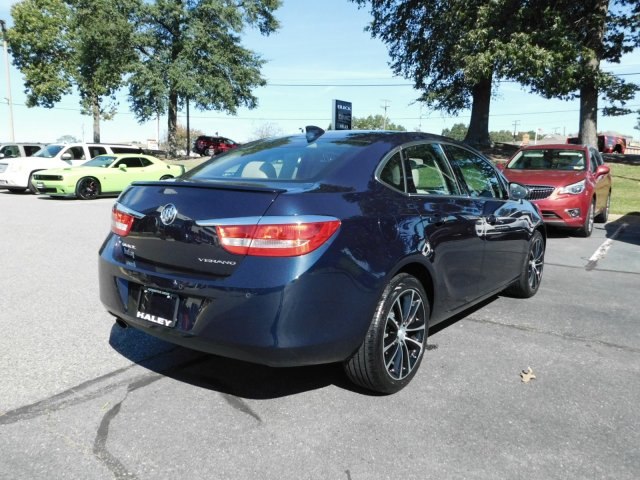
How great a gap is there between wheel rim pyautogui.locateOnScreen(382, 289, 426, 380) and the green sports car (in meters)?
13.4

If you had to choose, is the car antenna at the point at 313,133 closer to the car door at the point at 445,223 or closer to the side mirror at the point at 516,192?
the car door at the point at 445,223

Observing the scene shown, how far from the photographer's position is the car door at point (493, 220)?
14.1 ft

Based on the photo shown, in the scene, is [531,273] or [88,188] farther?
[88,188]

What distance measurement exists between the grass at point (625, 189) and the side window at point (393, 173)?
38.7ft

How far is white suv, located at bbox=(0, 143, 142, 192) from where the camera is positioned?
1739cm

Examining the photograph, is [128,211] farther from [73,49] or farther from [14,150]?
[73,49]

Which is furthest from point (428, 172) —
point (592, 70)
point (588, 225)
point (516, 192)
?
point (592, 70)

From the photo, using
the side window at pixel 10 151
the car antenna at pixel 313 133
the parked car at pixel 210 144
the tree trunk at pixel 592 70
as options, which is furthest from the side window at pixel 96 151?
the parked car at pixel 210 144

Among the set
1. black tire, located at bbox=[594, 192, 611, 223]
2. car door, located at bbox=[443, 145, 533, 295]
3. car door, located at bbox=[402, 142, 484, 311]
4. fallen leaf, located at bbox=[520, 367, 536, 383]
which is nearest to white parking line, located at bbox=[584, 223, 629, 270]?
black tire, located at bbox=[594, 192, 611, 223]

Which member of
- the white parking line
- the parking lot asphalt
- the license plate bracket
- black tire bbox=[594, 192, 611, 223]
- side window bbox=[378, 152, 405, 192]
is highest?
side window bbox=[378, 152, 405, 192]

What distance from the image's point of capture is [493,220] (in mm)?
4461

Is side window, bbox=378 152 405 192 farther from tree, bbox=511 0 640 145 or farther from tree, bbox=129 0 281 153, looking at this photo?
tree, bbox=129 0 281 153

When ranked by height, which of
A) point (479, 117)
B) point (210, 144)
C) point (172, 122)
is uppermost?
point (172, 122)

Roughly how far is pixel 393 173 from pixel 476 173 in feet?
4.72
